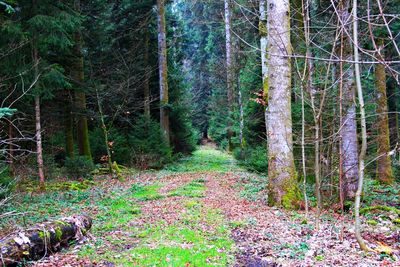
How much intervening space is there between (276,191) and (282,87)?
2.30m

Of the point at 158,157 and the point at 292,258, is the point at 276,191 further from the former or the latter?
the point at 158,157

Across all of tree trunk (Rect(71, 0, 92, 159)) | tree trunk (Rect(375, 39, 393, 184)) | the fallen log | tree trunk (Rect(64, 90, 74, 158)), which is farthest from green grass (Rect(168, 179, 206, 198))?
tree trunk (Rect(64, 90, 74, 158))

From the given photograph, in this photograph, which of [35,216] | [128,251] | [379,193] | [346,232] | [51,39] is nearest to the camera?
[128,251]

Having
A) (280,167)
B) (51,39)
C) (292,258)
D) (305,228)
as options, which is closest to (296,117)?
(280,167)

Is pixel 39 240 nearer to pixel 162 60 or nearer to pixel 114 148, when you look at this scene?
pixel 114 148

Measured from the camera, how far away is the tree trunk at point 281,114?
7082mm

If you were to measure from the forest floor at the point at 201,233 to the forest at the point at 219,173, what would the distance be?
3cm

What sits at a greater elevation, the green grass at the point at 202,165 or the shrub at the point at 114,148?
the shrub at the point at 114,148

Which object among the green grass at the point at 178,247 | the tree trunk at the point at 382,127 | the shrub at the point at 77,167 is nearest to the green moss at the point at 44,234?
the green grass at the point at 178,247

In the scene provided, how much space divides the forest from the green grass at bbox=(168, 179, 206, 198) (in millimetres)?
70

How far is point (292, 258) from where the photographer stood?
4.27 meters

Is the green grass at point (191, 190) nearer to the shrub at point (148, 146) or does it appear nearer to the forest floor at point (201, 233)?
the forest floor at point (201, 233)

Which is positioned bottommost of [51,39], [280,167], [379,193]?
[379,193]

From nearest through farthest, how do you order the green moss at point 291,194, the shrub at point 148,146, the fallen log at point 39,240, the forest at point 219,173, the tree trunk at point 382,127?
the fallen log at point 39,240, the forest at point 219,173, the green moss at point 291,194, the tree trunk at point 382,127, the shrub at point 148,146
